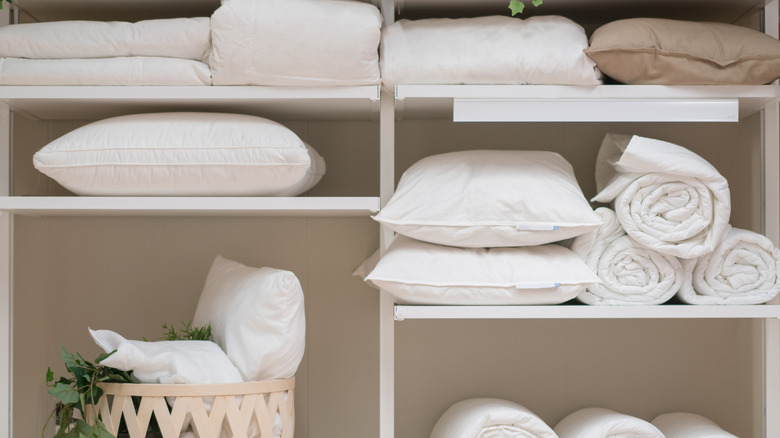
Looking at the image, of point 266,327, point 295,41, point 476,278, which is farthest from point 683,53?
point 266,327

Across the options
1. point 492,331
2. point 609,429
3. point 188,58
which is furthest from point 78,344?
point 609,429

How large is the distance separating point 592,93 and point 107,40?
3.25 feet

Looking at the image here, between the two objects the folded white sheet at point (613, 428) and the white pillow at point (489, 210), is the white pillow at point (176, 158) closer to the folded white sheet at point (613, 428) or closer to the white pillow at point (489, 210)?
the white pillow at point (489, 210)

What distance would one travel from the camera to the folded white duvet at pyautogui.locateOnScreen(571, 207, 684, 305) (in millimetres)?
1475

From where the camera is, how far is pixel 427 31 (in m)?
1.47

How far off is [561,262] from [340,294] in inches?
24.2

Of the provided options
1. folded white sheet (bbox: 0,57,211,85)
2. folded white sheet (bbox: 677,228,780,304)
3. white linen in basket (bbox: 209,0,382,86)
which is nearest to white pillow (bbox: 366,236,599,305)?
folded white sheet (bbox: 677,228,780,304)

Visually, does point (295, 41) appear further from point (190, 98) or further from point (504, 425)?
point (504, 425)

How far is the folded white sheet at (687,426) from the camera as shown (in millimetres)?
1536

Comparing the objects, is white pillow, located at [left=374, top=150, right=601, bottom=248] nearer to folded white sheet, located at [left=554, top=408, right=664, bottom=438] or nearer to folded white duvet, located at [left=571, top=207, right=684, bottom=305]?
folded white duvet, located at [left=571, top=207, right=684, bottom=305]

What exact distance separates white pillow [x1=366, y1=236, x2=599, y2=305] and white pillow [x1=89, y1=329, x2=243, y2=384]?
33 cm

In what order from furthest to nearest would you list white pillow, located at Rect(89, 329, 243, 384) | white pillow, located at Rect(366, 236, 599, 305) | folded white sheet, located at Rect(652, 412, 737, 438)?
folded white sheet, located at Rect(652, 412, 737, 438)
white pillow, located at Rect(366, 236, 599, 305)
white pillow, located at Rect(89, 329, 243, 384)

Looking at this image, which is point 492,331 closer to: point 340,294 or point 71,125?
point 340,294

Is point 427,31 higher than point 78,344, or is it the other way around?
point 427,31
